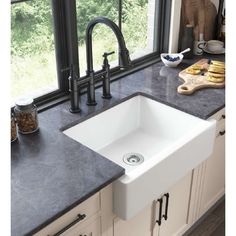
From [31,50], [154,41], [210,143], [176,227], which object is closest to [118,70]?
[154,41]

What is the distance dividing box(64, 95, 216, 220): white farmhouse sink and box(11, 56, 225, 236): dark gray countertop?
0.05m

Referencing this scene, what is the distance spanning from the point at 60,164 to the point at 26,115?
282mm

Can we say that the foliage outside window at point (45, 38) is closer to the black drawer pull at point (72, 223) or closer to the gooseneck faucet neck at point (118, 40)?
the gooseneck faucet neck at point (118, 40)

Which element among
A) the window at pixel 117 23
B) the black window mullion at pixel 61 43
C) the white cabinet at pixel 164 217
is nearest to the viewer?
the white cabinet at pixel 164 217

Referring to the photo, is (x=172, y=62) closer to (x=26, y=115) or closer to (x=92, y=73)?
(x=92, y=73)

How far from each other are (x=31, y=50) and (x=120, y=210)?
34.0 inches

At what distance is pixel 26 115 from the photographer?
1525 mm

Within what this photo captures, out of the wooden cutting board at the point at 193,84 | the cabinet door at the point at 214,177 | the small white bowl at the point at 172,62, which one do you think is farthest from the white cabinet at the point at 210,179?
the small white bowl at the point at 172,62

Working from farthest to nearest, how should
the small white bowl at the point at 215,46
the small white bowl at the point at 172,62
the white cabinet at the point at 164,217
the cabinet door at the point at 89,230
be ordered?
1. the small white bowl at the point at 215,46
2. the small white bowl at the point at 172,62
3. the white cabinet at the point at 164,217
4. the cabinet door at the point at 89,230

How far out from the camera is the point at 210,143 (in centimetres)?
172

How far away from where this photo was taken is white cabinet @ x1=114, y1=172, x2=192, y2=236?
62.6 inches

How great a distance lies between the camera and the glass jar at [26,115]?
4.94 feet

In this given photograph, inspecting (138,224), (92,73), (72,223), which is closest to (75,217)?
(72,223)
